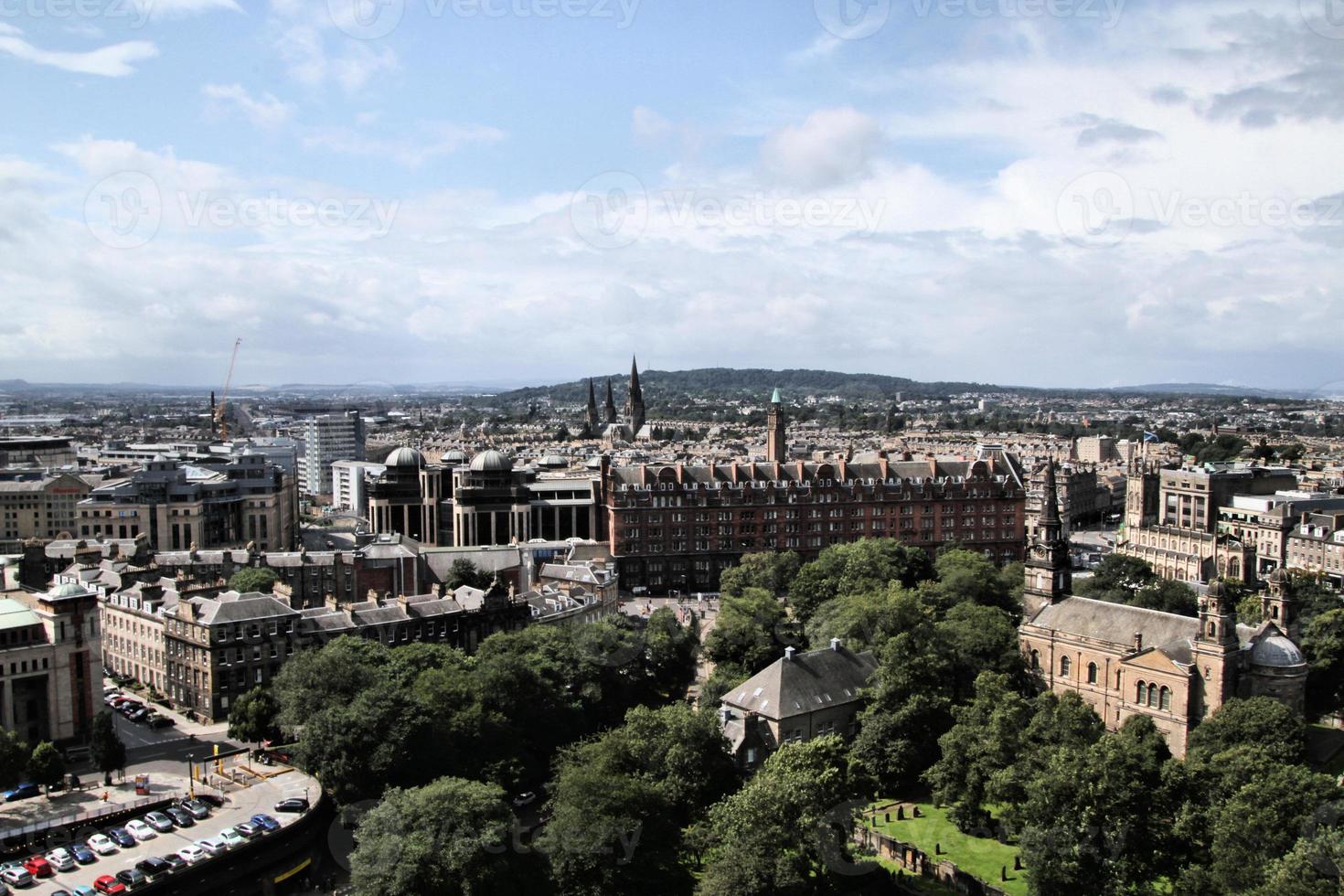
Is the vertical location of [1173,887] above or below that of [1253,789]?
below

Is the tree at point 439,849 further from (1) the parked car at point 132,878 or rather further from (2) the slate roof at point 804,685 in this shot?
(2) the slate roof at point 804,685

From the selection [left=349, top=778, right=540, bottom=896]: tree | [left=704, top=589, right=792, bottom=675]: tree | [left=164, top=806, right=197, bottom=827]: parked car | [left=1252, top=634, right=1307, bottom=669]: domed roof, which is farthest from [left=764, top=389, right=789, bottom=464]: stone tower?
[left=349, top=778, right=540, bottom=896]: tree

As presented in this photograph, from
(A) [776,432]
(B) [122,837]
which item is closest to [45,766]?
(B) [122,837]

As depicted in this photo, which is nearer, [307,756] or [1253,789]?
[1253,789]

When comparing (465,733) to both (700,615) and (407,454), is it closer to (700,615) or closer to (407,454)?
(700,615)

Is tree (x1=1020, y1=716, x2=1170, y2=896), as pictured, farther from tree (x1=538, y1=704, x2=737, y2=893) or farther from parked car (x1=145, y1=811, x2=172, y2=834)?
parked car (x1=145, y1=811, x2=172, y2=834)

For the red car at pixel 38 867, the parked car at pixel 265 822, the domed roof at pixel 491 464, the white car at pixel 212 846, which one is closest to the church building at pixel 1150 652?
the parked car at pixel 265 822

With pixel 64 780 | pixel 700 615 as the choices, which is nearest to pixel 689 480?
pixel 700 615
